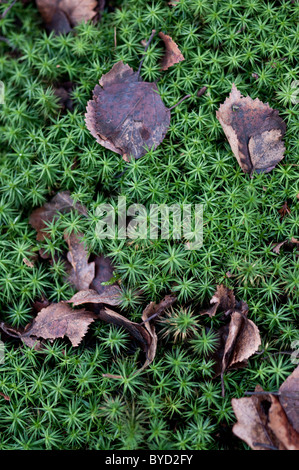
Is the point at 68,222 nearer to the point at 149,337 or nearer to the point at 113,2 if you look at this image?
the point at 149,337

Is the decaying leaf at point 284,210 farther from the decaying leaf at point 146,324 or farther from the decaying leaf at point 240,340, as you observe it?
the decaying leaf at point 146,324

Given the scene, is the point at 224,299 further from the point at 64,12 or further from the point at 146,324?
the point at 64,12

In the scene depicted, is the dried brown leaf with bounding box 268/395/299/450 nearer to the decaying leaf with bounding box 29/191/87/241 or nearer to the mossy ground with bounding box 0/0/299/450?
the mossy ground with bounding box 0/0/299/450

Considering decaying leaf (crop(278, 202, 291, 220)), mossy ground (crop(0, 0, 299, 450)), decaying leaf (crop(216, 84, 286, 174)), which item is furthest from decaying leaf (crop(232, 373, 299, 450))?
decaying leaf (crop(216, 84, 286, 174))

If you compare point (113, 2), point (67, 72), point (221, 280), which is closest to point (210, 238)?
point (221, 280)

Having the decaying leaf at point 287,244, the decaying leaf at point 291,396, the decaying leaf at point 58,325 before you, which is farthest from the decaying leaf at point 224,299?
the decaying leaf at point 58,325

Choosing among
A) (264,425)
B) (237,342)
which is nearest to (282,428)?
(264,425)
